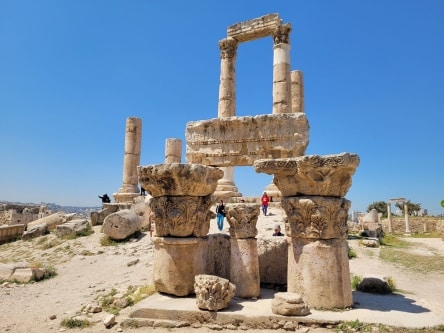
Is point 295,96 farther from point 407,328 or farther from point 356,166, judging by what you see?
point 407,328

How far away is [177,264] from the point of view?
18.6ft

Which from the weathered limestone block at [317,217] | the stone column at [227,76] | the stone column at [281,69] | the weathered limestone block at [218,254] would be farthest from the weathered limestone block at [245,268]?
the stone column at [227,76]

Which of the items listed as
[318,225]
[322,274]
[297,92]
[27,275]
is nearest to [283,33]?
[297,92]

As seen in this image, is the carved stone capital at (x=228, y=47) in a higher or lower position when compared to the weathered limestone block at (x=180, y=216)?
higher

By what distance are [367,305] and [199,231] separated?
294 centimetres

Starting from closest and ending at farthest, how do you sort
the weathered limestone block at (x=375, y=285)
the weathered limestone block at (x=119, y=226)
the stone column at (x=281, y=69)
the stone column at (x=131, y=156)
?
the weathered limestone block at (x=375, y=285), the weathered limestone block at (x=119, y=226), the stone column at (x=281, y=69), the stone column at (x=131, y=156)

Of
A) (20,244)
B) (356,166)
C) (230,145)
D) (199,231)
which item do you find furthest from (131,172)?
(356,166)

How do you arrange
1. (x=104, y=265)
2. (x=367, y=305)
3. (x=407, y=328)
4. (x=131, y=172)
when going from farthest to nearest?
(x=131, y=172) → (x=104, y=265) → (x=367, y=305) → (x=407, y=328)

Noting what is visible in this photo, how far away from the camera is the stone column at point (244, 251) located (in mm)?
5559

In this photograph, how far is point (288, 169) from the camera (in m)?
5.34

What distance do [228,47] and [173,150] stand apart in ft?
22.5

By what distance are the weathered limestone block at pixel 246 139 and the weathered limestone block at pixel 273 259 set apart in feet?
6.74

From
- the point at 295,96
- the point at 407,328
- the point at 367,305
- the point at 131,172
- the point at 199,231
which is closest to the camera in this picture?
the point at 407,328

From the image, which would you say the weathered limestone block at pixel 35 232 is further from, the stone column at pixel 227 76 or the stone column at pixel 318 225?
the stone column at pixel 318 225
